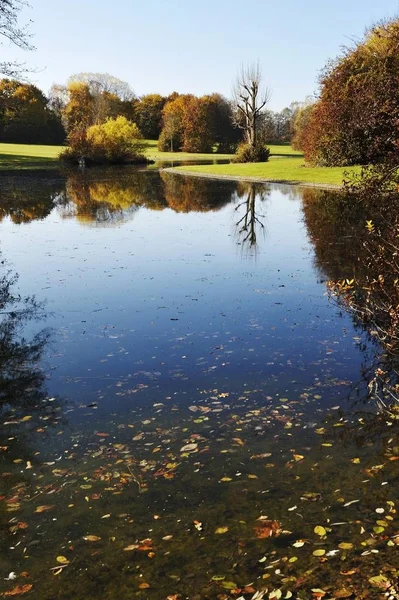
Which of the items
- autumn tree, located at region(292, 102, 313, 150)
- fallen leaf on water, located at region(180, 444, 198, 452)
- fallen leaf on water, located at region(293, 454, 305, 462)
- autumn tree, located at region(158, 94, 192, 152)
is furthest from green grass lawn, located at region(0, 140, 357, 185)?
autumn tree, located at region(158, 94, 192, 152)

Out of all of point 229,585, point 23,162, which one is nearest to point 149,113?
point 23,162

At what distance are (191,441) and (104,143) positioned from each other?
67.0m

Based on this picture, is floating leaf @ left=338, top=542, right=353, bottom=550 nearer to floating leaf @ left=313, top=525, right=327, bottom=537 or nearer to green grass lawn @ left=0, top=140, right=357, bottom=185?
floating leaf @ left=313, top=525, right=327, bottom=537

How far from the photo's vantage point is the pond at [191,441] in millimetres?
4711

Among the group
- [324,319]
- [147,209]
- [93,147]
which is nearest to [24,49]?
[147,209]

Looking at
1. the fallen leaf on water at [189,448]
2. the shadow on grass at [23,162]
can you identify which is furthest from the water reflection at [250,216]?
the shadow on grass at [23,162]

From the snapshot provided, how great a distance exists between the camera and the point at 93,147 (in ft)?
225

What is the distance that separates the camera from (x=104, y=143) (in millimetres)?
68688

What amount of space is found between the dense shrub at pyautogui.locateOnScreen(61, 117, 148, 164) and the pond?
5724cm

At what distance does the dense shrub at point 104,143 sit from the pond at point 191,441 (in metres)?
57.2

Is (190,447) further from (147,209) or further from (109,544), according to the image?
(147,209)

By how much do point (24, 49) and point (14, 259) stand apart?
299 inches

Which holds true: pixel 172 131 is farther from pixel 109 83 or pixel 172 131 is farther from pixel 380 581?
pixel 380 581

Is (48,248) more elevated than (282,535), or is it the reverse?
(48,248)
